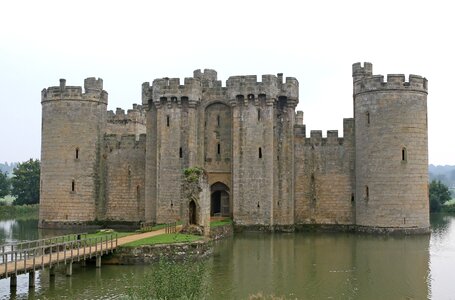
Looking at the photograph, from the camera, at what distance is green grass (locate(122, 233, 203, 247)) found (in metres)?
23.0

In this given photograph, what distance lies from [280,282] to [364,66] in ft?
66.4

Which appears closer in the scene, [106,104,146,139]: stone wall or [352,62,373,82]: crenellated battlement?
[352,62,373,82]: crenellated battlement

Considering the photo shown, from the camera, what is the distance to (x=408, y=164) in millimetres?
32375

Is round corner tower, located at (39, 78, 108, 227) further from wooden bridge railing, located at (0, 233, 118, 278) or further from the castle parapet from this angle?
wooden bridge railing, located at (0, 233, 118, 278)

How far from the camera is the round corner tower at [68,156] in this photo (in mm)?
37062

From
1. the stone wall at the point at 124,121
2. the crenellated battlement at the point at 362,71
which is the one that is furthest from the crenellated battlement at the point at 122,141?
the crenellated battlement at the point at 362,71

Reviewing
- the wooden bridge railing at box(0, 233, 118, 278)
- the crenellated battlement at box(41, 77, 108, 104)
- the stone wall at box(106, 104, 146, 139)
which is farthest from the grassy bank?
the wooden bridge railing at box(0, 233, 118, 278)

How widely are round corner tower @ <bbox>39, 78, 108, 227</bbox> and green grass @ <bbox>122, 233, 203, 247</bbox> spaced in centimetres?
1347

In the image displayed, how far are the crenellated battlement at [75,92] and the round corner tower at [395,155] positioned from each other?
18182mm

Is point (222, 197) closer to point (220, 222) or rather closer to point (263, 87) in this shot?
point (220, 222)

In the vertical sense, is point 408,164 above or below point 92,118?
below

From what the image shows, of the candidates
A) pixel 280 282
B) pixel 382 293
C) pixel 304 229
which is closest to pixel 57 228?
pixel 304 229

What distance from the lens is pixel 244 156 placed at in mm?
35031

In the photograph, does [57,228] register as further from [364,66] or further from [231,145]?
[364,66]
